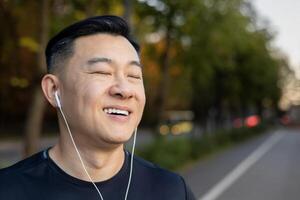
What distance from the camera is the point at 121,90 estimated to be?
4.99 ft

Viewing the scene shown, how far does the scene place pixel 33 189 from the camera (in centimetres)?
154

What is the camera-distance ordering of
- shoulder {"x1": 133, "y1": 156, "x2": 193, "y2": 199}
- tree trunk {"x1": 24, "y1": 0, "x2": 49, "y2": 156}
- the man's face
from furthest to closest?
tree trunk {"x1": 24, "y1": 0, "x2": 49, "y2": 156}, shoulder {"x1": 133, "y1": 156, "x2": 193, "y2": 199}, the man's face

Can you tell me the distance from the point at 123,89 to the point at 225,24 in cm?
1630

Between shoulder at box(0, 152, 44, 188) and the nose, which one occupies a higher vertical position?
the nose

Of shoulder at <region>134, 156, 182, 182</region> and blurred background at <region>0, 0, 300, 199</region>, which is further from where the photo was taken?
blurred background at <region>0, 0, 300, 199</region>

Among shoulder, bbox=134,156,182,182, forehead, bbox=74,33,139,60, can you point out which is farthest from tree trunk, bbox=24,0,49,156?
forehead, bbox=74,33,139,60

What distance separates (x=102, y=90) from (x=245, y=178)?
13.5 m

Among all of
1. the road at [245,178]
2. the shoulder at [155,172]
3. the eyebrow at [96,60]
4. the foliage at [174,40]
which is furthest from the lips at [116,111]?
the road at [245,178]

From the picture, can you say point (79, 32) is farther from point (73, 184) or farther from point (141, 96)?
point (73, 184)

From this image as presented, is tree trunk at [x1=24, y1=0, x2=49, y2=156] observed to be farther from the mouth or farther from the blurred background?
the mouth

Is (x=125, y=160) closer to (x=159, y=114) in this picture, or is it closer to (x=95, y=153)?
(x=95, y=153)

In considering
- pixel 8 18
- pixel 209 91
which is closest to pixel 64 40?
pixel 8 18

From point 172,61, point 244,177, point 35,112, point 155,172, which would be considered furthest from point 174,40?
point 155,172

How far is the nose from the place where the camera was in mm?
1520
